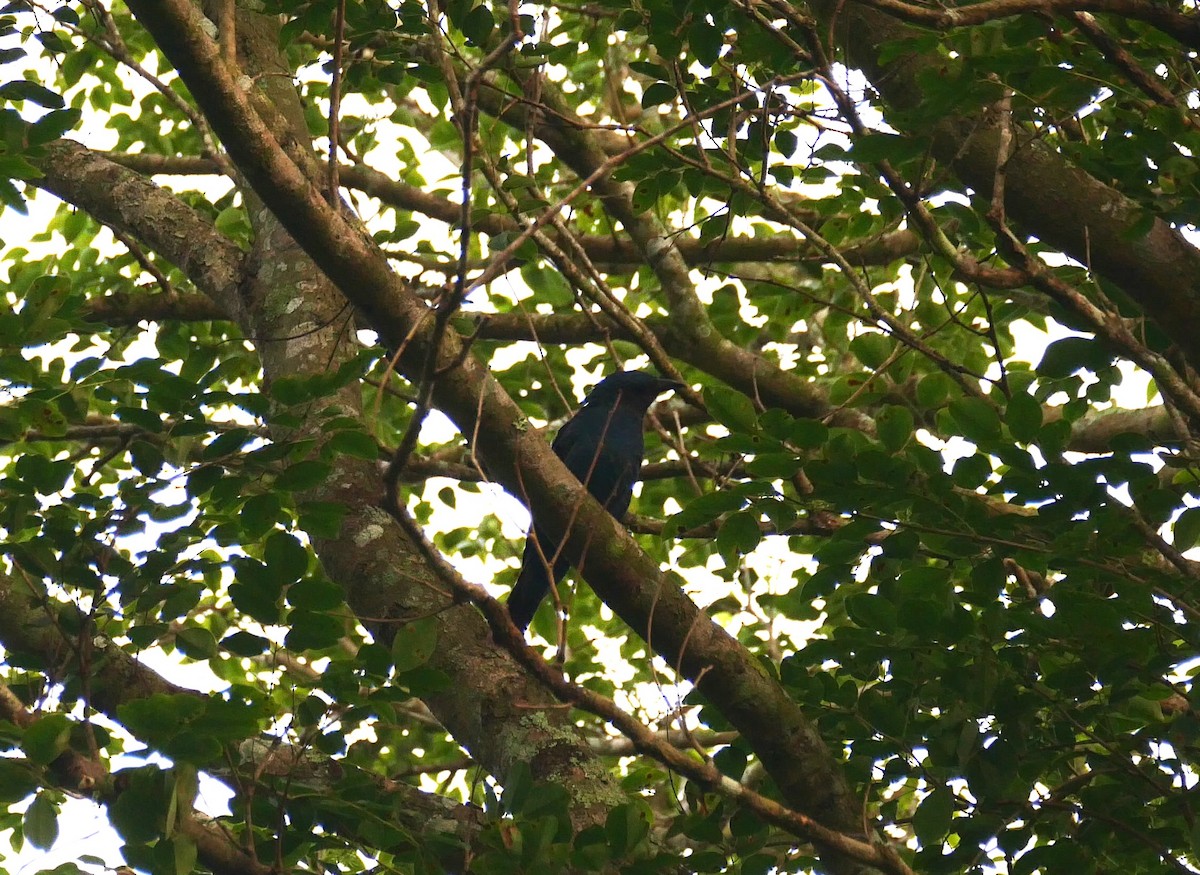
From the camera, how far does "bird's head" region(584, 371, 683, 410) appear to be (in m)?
5.86

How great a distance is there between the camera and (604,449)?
18.3ft

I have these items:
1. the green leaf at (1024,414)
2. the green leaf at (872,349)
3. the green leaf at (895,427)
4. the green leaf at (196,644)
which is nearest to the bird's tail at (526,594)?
the green leaf at (872,349)

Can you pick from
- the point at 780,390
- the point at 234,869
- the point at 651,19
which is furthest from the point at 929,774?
the point at 780,390

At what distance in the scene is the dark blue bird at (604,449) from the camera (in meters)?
5.35

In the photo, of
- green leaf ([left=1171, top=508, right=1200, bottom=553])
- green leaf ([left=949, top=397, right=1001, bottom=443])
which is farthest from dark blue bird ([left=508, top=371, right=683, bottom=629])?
green leaf ([left=1171, top=508, right=1200, bottom=553])

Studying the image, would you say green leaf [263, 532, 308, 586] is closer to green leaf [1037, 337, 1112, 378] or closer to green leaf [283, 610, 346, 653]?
green leaf [283, 610, 346, 653]

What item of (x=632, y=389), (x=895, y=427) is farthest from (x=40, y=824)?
(x=632, y=389)

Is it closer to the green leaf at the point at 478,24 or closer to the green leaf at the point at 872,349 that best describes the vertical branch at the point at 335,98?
the green leaf at the point at 478,24

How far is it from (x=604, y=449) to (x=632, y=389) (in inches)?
16.5

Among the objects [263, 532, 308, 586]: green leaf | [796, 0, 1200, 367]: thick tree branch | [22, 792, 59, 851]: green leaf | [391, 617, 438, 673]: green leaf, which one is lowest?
[22, 792, 59, 851]: green leaf

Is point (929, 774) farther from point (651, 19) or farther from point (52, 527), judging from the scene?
point (52, 527)

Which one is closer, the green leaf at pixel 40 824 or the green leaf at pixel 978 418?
the green leaf at pixel 40 824

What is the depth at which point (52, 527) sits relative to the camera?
3.11 m

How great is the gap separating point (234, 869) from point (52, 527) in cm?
106
